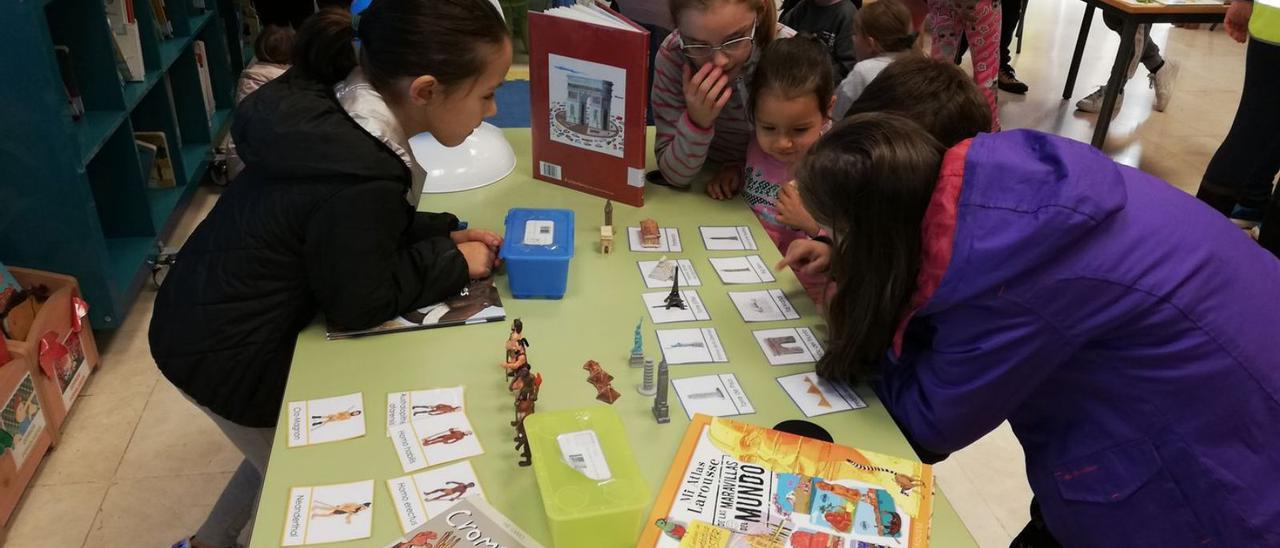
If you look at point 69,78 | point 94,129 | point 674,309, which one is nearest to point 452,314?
point 674,309

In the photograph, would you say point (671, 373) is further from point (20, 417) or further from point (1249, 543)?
point (20, 417)

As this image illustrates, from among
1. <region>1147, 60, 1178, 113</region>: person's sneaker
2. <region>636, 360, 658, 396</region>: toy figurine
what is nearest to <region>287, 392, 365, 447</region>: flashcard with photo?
<region>636, 360, 658, 396</region>: toy figurine

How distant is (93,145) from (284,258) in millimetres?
1529

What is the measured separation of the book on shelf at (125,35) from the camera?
2.81 m

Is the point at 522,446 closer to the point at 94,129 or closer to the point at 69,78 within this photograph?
the point at 94,129

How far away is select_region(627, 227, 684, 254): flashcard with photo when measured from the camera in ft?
5.38

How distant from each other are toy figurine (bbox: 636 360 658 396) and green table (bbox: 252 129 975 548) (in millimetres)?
13

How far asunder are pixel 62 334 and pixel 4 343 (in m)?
0.23

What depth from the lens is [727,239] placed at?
1.70 meters

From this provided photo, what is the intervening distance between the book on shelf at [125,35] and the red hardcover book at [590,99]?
1.79m

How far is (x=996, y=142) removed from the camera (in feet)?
3.58

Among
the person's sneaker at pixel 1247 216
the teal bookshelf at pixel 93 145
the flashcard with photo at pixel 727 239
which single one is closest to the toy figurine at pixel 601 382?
the flashcard with photo at pixel 727 239

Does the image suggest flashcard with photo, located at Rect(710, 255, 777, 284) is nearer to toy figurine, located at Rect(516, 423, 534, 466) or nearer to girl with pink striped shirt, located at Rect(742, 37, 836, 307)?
girl with pink striped shirt, located at Rect(742, 37, 836, 307)

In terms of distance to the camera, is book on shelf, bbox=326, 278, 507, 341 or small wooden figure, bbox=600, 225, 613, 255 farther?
small wooden figure, bbox=600, 225, 613, 255
